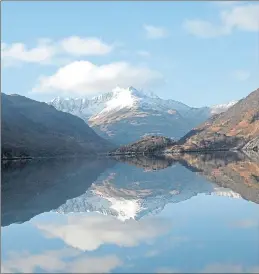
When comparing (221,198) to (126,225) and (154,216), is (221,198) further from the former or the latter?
(126,225)

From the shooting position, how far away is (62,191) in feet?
224

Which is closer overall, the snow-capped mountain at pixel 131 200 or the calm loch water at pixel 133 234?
the calm loch water at pixel 133 234

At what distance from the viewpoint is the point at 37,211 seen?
4644cm

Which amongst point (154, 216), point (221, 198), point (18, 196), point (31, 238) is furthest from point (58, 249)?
point (18, 196)

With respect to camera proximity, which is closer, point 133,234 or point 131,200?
point 133,234

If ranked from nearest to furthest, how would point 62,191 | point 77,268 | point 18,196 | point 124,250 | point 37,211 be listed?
1. point 77,268
2. point 124,250
3. point 37,211
4. point 18,196
5. point 62,191

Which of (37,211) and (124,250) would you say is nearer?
(124,250)

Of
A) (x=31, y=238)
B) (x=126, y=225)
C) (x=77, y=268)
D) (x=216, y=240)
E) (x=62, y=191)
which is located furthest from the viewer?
(x=62, y=191)

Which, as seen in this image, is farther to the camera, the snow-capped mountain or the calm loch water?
the snow-capped mountain

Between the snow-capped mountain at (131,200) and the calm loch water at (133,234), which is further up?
the snow-capped mountain at (131,200)

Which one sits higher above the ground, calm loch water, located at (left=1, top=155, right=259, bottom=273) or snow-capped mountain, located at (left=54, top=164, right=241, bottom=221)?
snow-capped mountain, located at (left=54, top=164, right=241, bottom=221)

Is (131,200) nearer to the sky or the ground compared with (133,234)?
nearer to the sky

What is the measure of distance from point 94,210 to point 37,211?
5.84 m

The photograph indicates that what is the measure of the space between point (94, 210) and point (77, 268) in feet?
79.6
